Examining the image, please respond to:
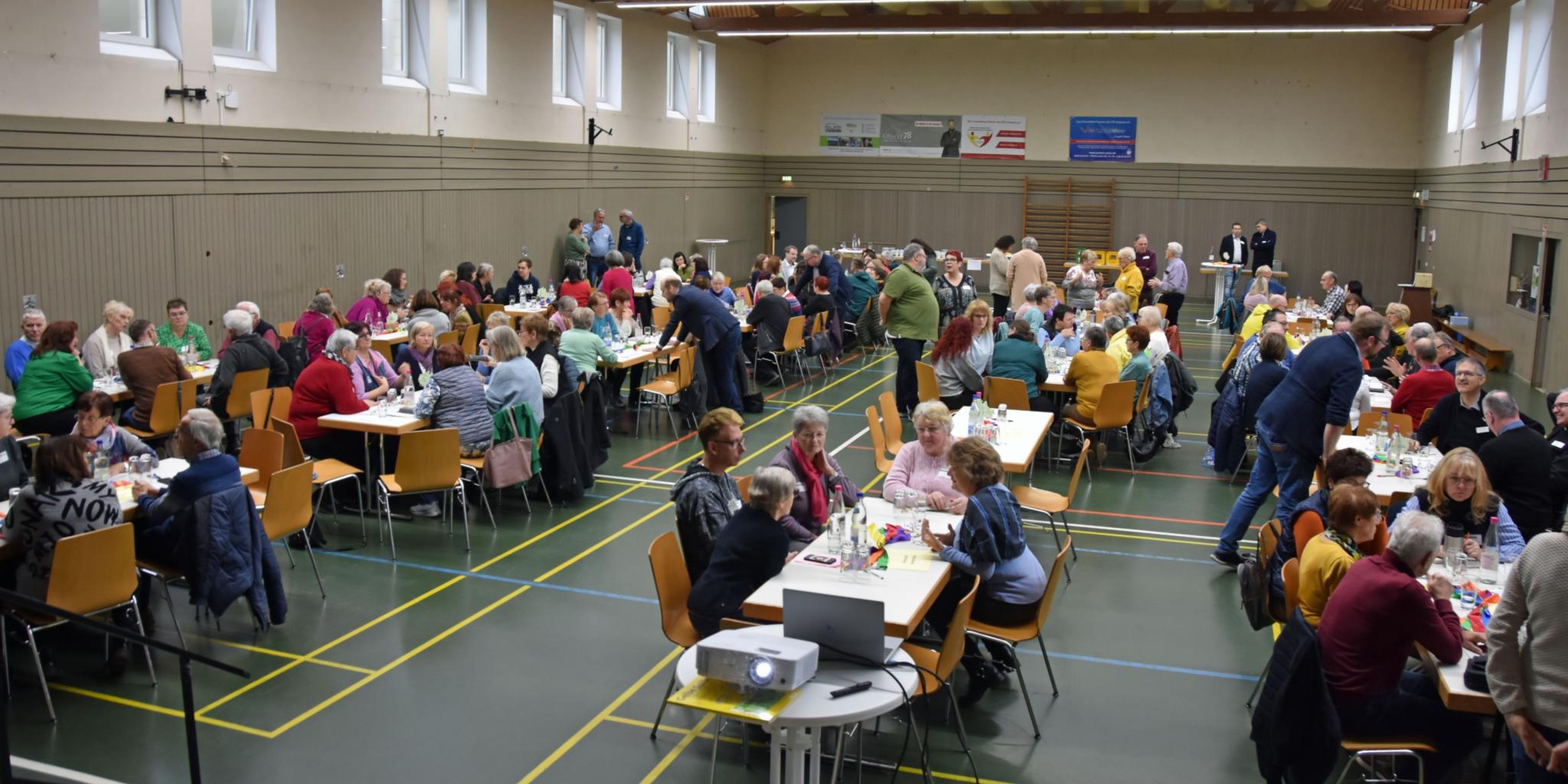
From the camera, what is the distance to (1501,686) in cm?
407

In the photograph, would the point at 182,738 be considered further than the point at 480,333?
No

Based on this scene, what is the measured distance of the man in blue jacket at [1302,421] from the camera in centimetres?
743

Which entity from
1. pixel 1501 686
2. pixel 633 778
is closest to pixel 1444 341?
pixel 1501 686

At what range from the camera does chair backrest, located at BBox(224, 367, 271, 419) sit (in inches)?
383

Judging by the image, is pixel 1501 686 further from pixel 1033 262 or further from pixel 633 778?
pixel 1033 262

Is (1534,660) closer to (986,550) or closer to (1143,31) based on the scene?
(986,550)

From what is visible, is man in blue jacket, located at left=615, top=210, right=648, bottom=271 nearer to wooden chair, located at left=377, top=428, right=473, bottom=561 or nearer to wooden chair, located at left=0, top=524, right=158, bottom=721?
wooden chair, located at left=377, top=428, right=473, bottom=561

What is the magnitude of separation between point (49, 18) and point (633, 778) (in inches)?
363

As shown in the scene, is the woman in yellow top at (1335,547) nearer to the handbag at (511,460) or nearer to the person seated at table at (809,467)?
the person seated at table at (809,467)

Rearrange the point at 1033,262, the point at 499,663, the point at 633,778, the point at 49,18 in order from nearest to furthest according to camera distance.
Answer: the point at 633,778 < the point at 499,663 < the point at 49,18 < the point at 1033,262

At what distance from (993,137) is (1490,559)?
21766mm

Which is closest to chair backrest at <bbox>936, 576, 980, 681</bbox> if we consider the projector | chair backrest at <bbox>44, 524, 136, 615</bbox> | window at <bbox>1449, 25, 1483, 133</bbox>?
the projector

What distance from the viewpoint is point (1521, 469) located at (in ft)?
21.2

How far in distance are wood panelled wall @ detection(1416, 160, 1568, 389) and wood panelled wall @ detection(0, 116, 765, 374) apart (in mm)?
13444
